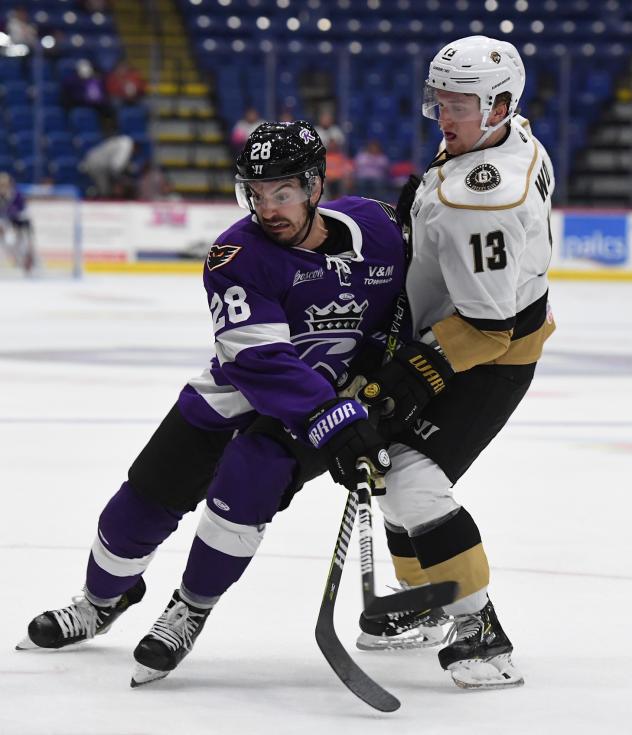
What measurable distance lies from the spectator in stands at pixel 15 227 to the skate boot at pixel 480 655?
35.3 ft

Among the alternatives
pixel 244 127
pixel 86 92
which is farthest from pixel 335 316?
pixel 86 92

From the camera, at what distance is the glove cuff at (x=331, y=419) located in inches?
84.7

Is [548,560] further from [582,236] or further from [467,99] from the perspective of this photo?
[582,236]

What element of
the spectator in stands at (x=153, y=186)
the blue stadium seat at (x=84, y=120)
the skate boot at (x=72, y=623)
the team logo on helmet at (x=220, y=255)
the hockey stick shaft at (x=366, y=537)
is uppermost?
the team logo on helmet at (x=220, y=255)

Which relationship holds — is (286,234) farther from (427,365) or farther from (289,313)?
(427,365)

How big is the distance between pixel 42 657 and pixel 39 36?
1340 cm

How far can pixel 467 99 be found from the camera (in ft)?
7.63

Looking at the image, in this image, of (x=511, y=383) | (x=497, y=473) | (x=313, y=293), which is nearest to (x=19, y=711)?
(x=313, y=293)

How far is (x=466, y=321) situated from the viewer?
225cm

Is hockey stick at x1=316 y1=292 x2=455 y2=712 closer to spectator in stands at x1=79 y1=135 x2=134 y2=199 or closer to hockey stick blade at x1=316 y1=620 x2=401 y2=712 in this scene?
hockey stick blade at x1=316 y1=620 x2=401 y2=712

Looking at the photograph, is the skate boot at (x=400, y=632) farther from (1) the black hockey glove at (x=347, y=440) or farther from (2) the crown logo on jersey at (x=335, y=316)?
(2) the crown logo on jersey at (x=335, y=316)

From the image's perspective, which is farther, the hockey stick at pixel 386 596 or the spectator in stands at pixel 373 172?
the spectator in stands at pixel 373 172

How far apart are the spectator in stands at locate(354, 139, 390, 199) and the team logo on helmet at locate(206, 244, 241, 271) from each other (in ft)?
36.2

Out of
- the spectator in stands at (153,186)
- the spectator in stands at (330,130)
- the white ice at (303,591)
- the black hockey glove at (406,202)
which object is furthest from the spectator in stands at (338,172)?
the black hockey glove at (406,202)
